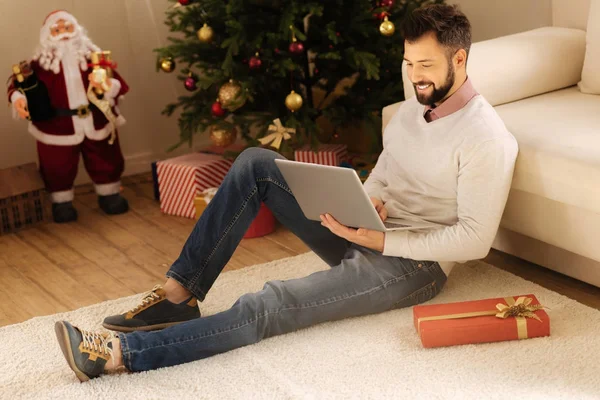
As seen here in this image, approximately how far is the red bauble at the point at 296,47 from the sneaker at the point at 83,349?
138 centimetres

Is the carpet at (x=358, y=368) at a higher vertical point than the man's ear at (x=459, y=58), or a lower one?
lower

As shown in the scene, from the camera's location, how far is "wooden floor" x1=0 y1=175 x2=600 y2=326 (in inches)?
97.7

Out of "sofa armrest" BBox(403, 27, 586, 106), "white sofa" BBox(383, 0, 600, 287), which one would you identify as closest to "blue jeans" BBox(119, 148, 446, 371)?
"white sofa" BBox(383, 0, 600, 287)

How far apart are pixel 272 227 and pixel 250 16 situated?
76 cm

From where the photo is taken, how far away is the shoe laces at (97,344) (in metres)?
1.90

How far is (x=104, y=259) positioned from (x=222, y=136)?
2.17ft

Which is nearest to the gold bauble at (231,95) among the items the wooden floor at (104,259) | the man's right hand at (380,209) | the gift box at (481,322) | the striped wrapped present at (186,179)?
the striped wrapped present at (186,179)

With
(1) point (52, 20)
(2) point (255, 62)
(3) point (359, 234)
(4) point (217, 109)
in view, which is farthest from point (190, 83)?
(3) point (359, 234)

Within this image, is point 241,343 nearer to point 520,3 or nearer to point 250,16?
point 250,16

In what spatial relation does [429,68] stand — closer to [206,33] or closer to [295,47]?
[295,47]

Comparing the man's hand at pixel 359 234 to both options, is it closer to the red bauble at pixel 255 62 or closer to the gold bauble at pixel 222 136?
the red bauble at pixel 255 62

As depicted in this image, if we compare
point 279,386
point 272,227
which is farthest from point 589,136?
point 272,227

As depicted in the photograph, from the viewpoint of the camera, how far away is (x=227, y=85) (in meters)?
3.02

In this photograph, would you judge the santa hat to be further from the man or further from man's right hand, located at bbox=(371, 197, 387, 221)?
man's right hand, located at bbox=(371, 197, 387, 221)
